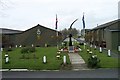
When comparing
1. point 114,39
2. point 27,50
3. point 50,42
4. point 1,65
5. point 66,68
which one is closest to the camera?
point 66,68

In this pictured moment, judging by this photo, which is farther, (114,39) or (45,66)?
(114,39)

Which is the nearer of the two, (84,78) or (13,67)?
(84,78)

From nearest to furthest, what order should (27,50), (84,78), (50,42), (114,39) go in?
(84,78) → (27,50) → (114,39) → (50,42)

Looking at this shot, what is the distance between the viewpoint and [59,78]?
1546cm

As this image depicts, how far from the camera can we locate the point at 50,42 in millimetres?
57500

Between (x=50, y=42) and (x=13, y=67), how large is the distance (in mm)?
35933

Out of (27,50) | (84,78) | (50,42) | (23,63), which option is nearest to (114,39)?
(27,50)

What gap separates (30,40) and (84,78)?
43.6 meters

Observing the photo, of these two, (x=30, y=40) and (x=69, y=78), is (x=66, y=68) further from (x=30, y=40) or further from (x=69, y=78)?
(x=30, y=40)

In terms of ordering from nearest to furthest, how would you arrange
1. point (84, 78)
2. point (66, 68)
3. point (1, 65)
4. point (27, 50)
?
1. point (84, 78)
2. point (66, 68)
3. point (1, 65)
4. point (27, 50)

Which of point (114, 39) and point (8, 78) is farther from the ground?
point (114, 39)

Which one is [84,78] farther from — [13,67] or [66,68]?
[13,67]

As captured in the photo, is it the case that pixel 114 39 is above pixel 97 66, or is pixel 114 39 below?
above

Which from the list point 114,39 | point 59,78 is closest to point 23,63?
point 59,78
